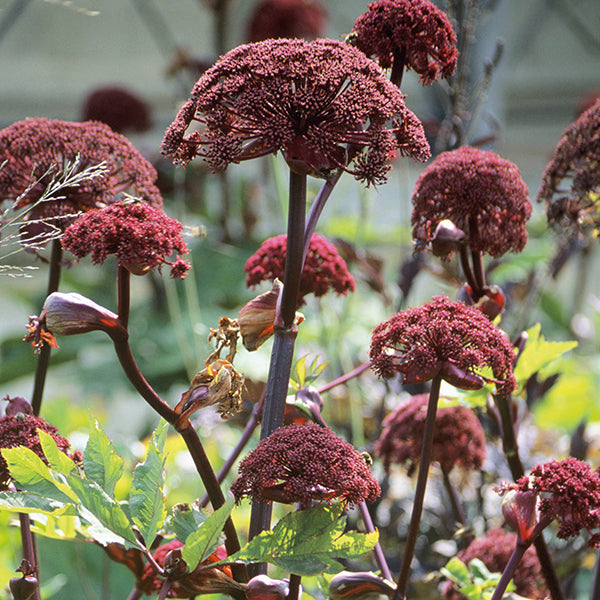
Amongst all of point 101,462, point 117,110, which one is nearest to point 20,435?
point 101,462

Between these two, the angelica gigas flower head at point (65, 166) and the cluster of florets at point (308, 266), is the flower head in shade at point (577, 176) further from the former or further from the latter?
the angelica gigas flower head at point (65, 166)

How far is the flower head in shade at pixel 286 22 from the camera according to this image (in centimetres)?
164

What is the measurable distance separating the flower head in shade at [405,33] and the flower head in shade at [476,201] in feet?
0.20

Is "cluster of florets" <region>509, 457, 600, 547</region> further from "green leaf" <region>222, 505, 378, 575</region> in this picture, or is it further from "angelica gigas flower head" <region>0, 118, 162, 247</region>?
"angelica gigas flower head" <region>0, 118, 162, 247</region>

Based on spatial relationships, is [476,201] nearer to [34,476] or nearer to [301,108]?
[301,108]

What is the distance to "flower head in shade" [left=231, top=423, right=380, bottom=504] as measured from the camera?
305 millimetres

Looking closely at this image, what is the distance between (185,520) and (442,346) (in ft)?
0.47

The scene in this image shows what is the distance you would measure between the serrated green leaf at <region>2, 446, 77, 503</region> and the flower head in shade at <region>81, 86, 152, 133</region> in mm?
1348

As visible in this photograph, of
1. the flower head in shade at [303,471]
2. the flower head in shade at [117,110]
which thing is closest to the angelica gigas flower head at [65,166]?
the flower head in shade at [303,471]

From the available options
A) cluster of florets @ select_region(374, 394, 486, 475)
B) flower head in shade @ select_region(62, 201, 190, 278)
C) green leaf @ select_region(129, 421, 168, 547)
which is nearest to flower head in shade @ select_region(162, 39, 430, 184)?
flower head in shade @ select_region(62, 201, 190, 278)

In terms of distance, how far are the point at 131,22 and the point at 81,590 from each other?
2.86 meters

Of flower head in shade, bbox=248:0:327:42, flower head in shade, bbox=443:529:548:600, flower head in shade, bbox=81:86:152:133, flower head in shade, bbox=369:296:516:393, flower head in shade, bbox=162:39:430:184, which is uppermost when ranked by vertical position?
flower head in shade, bbox=248:0:327:42

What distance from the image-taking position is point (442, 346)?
0.35 m

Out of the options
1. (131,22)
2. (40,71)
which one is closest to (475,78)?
(131,22)
